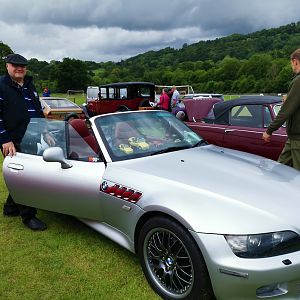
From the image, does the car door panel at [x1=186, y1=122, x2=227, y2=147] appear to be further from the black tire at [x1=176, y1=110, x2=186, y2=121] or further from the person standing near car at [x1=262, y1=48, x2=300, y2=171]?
the person standing near car at [x1=262, y1=48, x2=300, y2=171]

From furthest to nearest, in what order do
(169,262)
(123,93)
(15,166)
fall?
(123,93) < (15,166) < (169,262)

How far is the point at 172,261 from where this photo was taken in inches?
114

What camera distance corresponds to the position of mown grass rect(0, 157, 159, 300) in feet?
10.2

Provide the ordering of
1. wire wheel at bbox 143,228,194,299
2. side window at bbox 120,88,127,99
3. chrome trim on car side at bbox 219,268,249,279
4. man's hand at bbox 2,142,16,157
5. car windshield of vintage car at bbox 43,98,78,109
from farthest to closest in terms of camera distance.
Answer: side window at bbox 120,88,127,99 < car windshield of vintage car at bbox 43,98,78,109 < man's hand at bbox 2,142,16,157 < wire wheel at bbox 143,228,194,299 < chrome trim on car side at bbox 219,268,249,279

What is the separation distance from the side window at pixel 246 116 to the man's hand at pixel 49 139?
3630 mm

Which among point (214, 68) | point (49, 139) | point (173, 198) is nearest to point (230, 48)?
point (214, 68)

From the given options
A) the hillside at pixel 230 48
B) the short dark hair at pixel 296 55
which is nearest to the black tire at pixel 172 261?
the short dark hair at pixel 296 55

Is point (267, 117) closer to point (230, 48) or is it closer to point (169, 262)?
point (169, 262)

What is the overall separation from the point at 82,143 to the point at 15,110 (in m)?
1.05

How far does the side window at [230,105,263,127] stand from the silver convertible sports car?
2432 millimetres

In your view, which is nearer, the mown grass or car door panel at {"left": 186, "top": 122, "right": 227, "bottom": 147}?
the mown grass

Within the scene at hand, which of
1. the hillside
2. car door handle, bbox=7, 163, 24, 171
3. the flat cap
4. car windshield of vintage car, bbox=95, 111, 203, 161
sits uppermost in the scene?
the hillside

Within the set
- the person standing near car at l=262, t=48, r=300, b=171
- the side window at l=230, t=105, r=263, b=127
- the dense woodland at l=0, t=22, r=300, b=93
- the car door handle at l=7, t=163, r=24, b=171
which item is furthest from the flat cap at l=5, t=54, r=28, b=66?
the dense woodland at l=0, t=22, r=300, b=93

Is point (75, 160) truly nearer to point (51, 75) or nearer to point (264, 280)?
point (264, 280)
